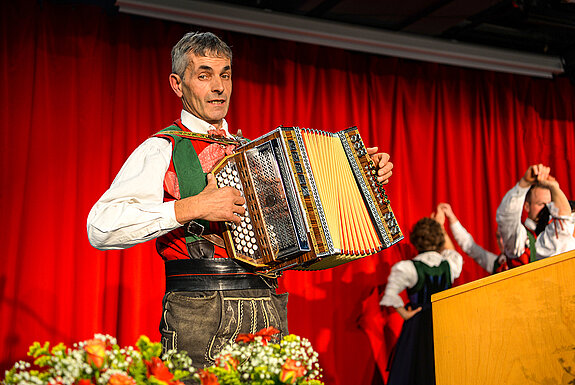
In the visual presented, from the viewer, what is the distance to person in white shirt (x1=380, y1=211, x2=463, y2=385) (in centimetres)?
359

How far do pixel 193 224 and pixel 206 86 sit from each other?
476 mm

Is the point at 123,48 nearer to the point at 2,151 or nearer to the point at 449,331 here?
the point at 2,151

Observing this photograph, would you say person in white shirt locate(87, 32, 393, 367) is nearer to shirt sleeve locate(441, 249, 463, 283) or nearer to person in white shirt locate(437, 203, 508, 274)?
shirt sleeve locate(441, 249, 463, 283)

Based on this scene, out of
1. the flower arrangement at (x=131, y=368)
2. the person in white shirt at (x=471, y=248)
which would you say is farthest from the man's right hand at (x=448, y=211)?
the flower arrangement at (x=131, y=368)

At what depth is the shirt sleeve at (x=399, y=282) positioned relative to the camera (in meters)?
3.88

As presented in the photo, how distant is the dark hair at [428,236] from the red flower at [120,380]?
11.2 feet

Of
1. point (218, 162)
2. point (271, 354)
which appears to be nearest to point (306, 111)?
point (218, 162)

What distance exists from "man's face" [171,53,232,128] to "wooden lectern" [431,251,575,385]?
92 cm

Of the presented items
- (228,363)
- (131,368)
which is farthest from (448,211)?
(131,368)

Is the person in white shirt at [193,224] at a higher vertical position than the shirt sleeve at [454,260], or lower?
higher

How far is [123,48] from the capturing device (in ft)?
12.4

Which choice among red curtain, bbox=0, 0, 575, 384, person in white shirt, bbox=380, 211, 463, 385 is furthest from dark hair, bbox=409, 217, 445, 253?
red curtain, bbox=0, 0, 575, 384

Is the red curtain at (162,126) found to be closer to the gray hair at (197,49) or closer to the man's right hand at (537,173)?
the man's right hand at (537,173)

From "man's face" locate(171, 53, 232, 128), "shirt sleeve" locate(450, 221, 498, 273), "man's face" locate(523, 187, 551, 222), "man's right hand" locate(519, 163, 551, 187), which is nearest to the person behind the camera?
"man's face" locate(171, 53, 232, 128)
